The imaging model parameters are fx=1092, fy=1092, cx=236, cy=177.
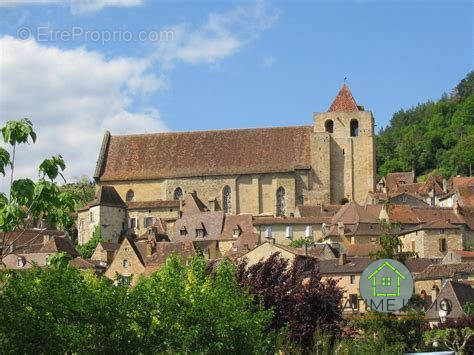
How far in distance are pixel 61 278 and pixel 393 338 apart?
22.0 feet

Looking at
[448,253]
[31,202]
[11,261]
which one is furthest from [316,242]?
→ [31,202]

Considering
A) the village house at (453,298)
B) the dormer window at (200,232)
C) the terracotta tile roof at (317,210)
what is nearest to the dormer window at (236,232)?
the dormer window at (200,232)

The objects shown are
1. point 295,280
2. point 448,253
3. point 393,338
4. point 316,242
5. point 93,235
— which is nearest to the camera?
point 393,338

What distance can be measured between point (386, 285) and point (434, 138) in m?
151

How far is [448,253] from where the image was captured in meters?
68.7

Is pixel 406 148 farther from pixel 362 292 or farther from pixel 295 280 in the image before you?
pixel 362 292

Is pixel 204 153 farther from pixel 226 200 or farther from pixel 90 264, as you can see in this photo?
pixel 90 264

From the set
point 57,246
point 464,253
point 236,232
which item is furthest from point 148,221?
point 464,253

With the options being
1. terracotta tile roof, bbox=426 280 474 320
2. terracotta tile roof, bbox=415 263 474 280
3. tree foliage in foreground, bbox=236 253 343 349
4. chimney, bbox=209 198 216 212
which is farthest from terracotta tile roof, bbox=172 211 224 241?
tree foliage in foreground, bbox=236 253 343 349

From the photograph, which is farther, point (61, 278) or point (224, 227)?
point (224, 227)

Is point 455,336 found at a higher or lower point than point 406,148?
lower

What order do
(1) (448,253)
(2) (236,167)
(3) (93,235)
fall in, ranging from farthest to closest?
(2) (236,167), (3) (93,235), (1) (448,253)

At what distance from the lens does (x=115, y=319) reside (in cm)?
2183

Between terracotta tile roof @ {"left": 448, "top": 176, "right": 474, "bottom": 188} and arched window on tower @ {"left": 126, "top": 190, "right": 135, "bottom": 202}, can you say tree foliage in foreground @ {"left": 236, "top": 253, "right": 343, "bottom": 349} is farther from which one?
terracotta tile roof @ {"left": 448, "top": 176, "right": 474, "bottom": 188}
